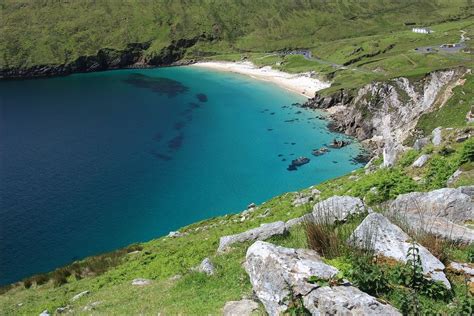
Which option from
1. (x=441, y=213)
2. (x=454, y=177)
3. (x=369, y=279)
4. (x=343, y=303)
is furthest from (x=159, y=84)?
(x=343, y=303)

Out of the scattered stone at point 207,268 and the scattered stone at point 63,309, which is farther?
the scattered stone at point 63,309

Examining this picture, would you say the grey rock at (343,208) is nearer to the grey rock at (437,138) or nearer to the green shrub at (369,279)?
the green shrub at (369,279)

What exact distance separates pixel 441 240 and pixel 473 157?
1455 centimetres

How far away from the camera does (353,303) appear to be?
10539 millimetres

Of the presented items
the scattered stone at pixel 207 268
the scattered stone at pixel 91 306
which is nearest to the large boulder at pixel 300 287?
the scattered stone at pixel 207 268

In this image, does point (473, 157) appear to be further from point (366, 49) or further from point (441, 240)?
point (366, 49)

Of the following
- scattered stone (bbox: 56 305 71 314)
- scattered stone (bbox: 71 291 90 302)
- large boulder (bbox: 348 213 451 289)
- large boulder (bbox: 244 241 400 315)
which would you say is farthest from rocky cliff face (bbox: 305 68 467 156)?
large boulder (bbox: 244 241 400 315)

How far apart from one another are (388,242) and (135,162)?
8181cm

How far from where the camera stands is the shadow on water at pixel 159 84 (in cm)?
15900

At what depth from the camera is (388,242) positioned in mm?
13906

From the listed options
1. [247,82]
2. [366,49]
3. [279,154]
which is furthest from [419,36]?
[279,154]

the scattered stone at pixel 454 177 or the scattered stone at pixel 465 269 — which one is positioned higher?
the scattered stone at pixel 465 269

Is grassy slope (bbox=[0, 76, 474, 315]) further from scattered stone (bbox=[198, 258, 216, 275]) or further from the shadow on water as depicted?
the shadow on water

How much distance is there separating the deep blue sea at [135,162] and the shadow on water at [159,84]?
3.00 metres
